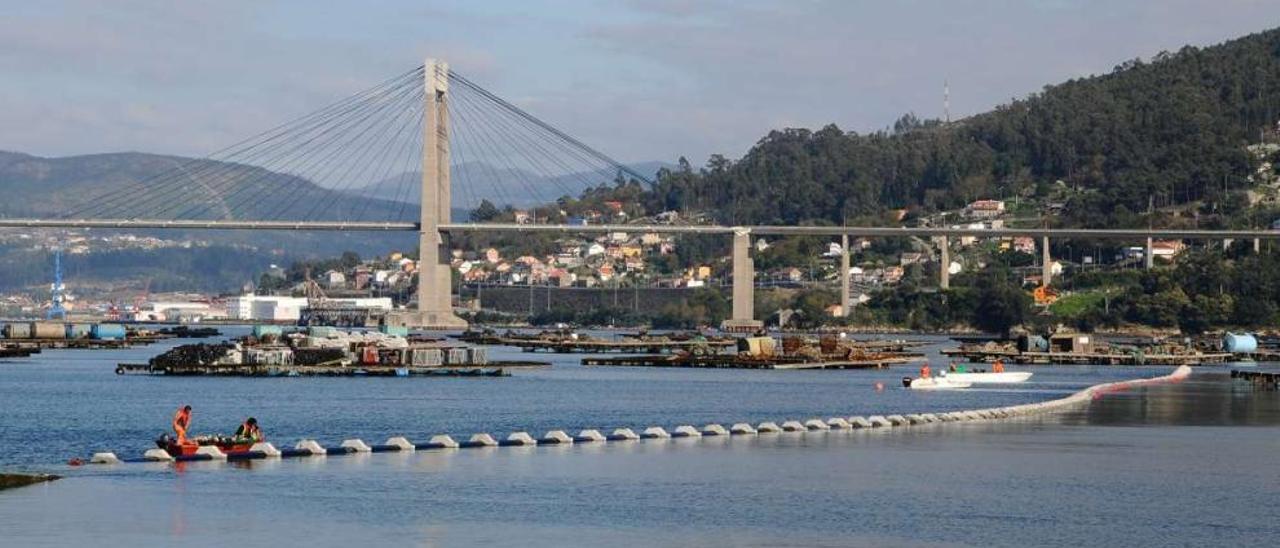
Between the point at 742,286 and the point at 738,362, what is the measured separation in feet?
190

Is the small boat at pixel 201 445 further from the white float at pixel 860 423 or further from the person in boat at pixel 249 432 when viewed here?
the white float at pixel 860 423

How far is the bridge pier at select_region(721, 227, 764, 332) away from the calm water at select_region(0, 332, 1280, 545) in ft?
299

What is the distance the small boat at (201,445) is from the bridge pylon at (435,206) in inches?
3823

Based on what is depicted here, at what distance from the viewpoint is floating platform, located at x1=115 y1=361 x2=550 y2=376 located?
73.1 meters

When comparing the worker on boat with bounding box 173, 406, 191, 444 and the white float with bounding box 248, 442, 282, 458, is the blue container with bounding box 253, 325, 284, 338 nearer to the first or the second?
the white float with bounding box 248, 442, 282, 458

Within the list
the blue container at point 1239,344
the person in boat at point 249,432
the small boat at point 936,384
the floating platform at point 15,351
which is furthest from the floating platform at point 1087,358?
the person in boat at point 249,432

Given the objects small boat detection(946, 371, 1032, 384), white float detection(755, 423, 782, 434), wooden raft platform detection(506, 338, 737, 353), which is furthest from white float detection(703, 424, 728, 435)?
wooden raft platform detection(506, 338, 737, 353)

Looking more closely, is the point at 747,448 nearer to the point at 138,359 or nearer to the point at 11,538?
the point at 11,538

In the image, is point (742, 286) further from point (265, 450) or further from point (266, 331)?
point (265, 450)

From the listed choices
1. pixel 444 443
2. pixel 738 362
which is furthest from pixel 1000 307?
pixel 444 443

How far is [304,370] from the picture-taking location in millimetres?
74125

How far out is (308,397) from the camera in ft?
189

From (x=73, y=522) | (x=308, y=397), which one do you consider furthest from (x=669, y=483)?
(x=308, y=397)

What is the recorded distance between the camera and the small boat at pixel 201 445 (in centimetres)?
3120
